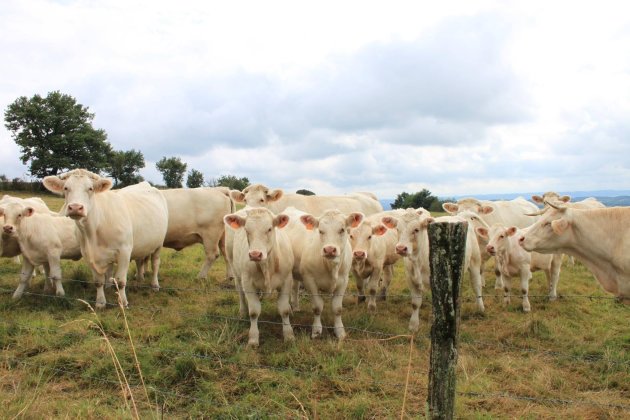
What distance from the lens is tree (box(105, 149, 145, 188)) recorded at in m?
60.4

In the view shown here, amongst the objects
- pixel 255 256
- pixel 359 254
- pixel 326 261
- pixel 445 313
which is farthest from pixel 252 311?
pixel 445 313

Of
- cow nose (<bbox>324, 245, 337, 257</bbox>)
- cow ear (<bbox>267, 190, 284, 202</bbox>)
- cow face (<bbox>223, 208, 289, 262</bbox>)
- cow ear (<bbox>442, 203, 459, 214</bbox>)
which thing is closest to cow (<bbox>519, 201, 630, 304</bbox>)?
cow nose (<bbox>324, 245, 337, 257</bbox>)

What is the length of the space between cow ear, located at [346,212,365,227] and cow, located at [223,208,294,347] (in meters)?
0.98

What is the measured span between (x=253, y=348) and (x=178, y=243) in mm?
6344

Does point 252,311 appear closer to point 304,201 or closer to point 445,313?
point 445,313

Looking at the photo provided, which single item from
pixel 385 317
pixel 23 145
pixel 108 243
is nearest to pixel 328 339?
pixel 385 317

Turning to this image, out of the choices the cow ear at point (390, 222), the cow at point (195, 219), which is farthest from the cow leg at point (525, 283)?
the cow at point (195, 219)

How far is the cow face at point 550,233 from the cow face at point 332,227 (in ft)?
7.91

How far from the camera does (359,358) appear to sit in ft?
19.7

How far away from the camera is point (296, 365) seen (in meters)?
5.87

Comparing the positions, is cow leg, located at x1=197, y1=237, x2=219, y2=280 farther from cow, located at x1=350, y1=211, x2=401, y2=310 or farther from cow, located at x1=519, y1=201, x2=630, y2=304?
cow, located at x1=519, y1=201, x2=630, y2=304

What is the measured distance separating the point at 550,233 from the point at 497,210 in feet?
22.3

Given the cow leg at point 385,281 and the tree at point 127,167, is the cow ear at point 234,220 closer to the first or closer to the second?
the cow leg at point 385,281

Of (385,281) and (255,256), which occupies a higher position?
(255,256)
